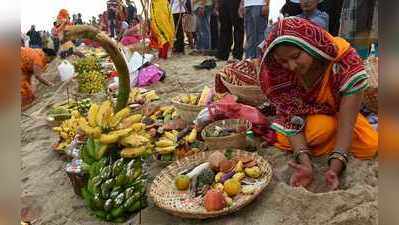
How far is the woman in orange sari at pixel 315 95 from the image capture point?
91.1 inches

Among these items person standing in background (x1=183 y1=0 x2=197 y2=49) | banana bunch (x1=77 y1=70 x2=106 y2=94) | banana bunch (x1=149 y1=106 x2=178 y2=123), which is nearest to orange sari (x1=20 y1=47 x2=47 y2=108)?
banana bunch (x1=77 y1=70 x2=106 y2=94)

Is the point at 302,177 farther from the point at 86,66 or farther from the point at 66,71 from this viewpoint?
the point at 66,71

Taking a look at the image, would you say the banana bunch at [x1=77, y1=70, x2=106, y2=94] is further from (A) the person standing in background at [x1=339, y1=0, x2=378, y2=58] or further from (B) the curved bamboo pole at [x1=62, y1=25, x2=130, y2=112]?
(A) the person standing in background at [x1=339, y1=0, x2=378, y2=58]

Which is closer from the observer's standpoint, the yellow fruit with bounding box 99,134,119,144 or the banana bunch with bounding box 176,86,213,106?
the yellow fruit with bounding box 99,134,119,144

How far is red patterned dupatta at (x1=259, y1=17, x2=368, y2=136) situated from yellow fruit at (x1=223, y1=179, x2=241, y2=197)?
53 cm

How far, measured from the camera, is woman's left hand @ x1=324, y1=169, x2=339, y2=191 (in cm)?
228

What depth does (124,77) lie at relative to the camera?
291 cm

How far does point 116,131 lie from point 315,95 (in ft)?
4.06

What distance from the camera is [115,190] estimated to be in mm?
2410

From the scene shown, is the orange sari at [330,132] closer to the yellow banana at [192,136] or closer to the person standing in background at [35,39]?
the yellow banana at [192,136]

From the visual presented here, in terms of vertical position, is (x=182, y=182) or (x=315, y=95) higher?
(x=315, y=95)

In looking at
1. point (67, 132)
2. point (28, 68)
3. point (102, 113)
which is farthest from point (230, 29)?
point (102, 113)

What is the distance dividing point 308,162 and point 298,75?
0.52 metres

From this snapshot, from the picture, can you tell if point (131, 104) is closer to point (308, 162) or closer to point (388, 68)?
point (308, 162)
